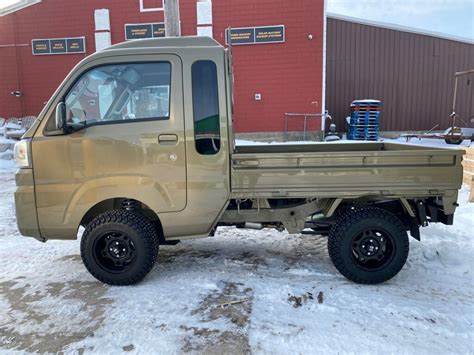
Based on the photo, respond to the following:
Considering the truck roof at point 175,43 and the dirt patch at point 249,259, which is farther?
the dirt patch at point 249,259

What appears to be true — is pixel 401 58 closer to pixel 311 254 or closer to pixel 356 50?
pixel 356 50

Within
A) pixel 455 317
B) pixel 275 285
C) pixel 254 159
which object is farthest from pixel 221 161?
pixel 455 317

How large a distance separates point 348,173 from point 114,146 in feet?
7.44

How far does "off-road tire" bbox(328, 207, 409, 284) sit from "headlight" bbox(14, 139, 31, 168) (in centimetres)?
310

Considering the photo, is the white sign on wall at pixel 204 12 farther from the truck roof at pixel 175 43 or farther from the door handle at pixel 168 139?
the door handle at pixel 168 139

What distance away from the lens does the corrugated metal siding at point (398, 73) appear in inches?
664

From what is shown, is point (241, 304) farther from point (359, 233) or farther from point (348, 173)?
point (348, 173)

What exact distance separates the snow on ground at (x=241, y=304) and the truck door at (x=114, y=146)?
77 cm

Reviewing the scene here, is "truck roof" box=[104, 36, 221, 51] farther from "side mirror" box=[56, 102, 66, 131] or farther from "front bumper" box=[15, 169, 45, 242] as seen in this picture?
"front bumper" box=[15, 169, 45, 242]

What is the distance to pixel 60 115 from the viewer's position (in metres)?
3.35

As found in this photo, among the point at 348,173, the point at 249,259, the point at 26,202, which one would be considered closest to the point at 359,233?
the point at 348,173

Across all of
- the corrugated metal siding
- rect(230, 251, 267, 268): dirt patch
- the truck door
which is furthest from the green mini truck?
the corrugated metal siding

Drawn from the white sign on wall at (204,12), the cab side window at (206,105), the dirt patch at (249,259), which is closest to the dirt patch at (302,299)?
the dirt patch at (249,259)

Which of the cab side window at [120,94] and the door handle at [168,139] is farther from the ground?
the cab side window at [120,94]
